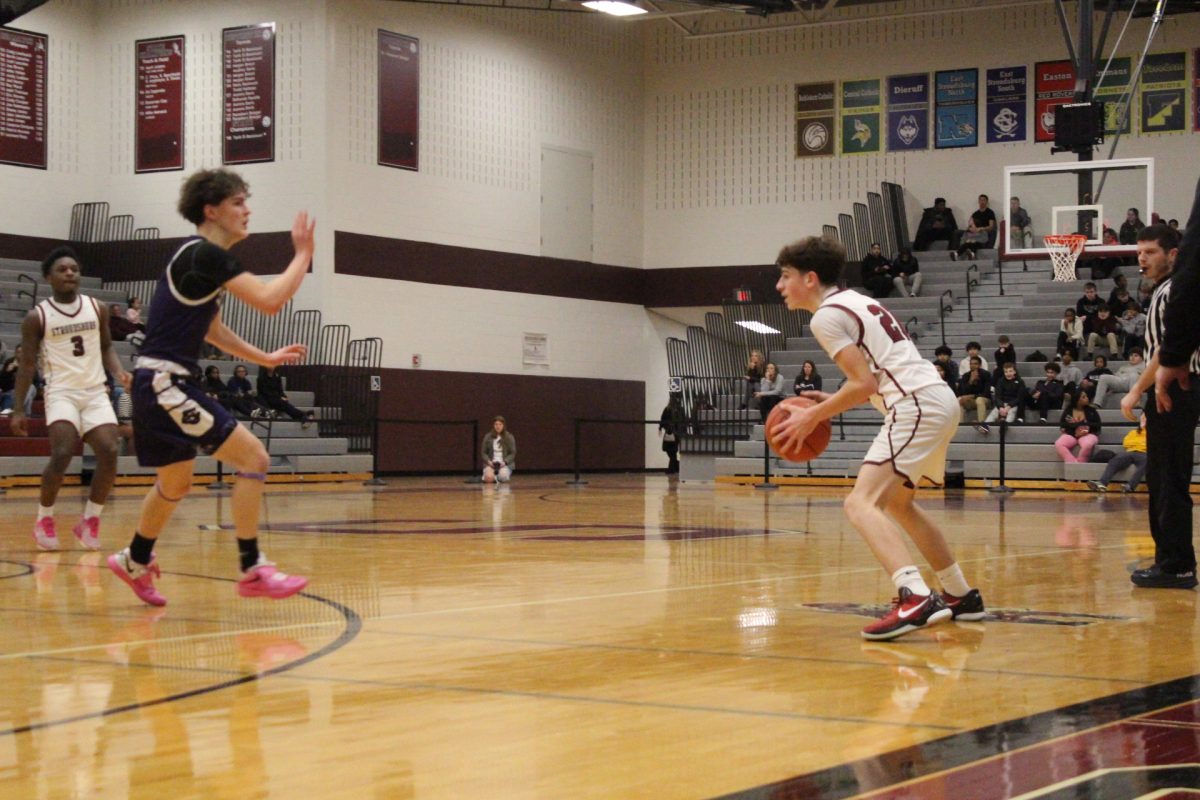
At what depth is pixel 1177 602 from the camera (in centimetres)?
755

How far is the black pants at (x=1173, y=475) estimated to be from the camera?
8.21m

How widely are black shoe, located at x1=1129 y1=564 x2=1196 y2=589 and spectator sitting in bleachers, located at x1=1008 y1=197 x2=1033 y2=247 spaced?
Result: 15.5 meters

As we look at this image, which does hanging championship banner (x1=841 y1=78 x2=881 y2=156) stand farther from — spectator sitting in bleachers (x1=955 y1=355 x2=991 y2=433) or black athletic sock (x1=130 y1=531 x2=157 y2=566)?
black athletic sock (x1=130 y1=531 x2=157 y2=566)

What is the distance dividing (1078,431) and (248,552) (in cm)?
1737

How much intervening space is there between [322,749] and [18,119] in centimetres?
2552

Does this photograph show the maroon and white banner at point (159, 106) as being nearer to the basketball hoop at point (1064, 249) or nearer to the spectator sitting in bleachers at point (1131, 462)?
the basketball hoop at point (1064, 249)

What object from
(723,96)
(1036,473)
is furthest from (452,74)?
(1036,473)

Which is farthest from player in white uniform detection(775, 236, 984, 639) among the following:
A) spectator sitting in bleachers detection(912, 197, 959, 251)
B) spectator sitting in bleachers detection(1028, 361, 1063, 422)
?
spectator sitting in bleachers detection(912, 197, 959, 251)

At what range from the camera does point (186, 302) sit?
6.77 m

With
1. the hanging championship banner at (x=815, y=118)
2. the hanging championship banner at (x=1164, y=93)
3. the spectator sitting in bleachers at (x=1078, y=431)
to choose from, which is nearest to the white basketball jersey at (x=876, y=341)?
the spectator sitting in bleachers at (x=1078, y=431)

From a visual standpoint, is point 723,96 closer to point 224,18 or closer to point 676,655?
point 224,18

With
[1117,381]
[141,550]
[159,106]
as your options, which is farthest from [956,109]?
[141,550]

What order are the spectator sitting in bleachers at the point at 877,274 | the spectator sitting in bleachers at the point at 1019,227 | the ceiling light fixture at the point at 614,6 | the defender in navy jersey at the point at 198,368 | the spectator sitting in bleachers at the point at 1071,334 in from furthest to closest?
the spectator sitting in bleachers at the point at 877,274 < the ceiling light fixture at the point at 614,6 < the spectator sitting in bleachers at the point at 1071,334 < the spectator sitting in bleachers at the point at 1019,227 < the defender in navy jersey at the point at 198,368

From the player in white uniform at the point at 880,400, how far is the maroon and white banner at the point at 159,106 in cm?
2305
